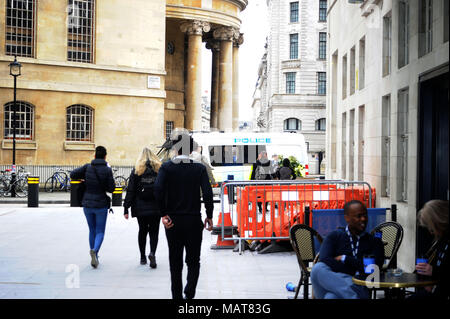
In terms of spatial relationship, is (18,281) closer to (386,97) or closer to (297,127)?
(386,97)

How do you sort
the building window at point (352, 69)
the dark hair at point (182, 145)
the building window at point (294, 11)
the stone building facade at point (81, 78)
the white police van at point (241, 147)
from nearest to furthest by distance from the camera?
the dark hair at point (182, 145) < the building window at point (352, 69) < the white police van at point (241, 147) < the stone building facade at point (81, 78) < the building window at point (294, 11)

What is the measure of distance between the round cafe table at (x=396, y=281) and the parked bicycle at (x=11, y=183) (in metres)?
21.8

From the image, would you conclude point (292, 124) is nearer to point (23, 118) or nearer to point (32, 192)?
point (23, 118)

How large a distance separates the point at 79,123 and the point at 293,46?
3700cm

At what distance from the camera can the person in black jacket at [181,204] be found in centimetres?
681

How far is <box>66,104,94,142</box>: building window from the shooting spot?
30913 millimetres

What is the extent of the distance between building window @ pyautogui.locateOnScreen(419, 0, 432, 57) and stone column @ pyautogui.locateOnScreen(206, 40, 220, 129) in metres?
37.7

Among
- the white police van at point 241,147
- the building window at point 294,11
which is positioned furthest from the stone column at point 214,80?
the white police van at point 241,147

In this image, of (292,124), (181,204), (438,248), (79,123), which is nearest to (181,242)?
(181,204)

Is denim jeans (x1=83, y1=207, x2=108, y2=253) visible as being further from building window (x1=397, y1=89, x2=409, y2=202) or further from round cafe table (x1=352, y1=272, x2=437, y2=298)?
round cafe table (x1=352, y1=272, x2=437, y2=298)

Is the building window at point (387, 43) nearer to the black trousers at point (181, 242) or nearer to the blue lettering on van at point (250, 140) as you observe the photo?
the black trousers at point (181, 242)

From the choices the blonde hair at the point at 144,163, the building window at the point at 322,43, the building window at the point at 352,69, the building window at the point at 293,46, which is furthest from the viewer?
the building window at the point at 293,46

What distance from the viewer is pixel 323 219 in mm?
9344

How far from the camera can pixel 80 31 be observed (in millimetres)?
30953
